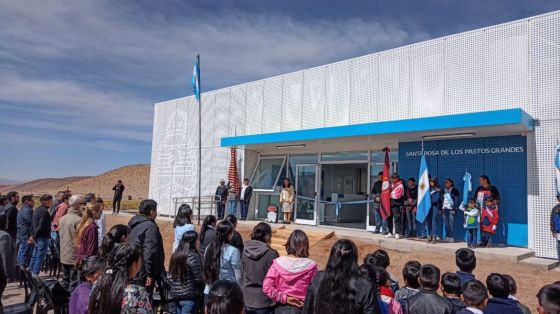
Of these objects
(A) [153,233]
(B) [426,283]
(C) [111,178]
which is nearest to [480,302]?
(B) [426,283]

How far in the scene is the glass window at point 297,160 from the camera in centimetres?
1375

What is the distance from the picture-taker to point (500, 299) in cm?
293

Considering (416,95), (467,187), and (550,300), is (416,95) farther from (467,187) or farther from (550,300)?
(550,300)

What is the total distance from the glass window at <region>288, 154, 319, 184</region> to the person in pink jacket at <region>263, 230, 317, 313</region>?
34.3 ft

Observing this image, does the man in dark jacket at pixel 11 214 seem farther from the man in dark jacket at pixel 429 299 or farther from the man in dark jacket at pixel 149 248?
the man in dark jacket at pixel 429 299

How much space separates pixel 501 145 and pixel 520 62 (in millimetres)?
1914

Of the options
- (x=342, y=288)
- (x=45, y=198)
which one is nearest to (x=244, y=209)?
(x=45, y=198)

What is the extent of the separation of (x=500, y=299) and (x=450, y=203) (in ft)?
23.3

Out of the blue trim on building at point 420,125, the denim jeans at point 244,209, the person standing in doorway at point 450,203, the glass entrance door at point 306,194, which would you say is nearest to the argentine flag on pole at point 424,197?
the person standing in doorway at point 450,203

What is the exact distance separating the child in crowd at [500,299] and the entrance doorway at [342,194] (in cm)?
979

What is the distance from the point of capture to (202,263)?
4012 millimetres

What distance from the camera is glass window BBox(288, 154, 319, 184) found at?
13750mm

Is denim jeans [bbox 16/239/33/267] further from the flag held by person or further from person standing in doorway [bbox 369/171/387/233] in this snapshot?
person standing in doorway [bbox 369/171/387/233]

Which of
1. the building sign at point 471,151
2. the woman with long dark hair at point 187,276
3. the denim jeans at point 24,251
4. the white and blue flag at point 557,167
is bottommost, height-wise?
the denim jeans at point 24,251
